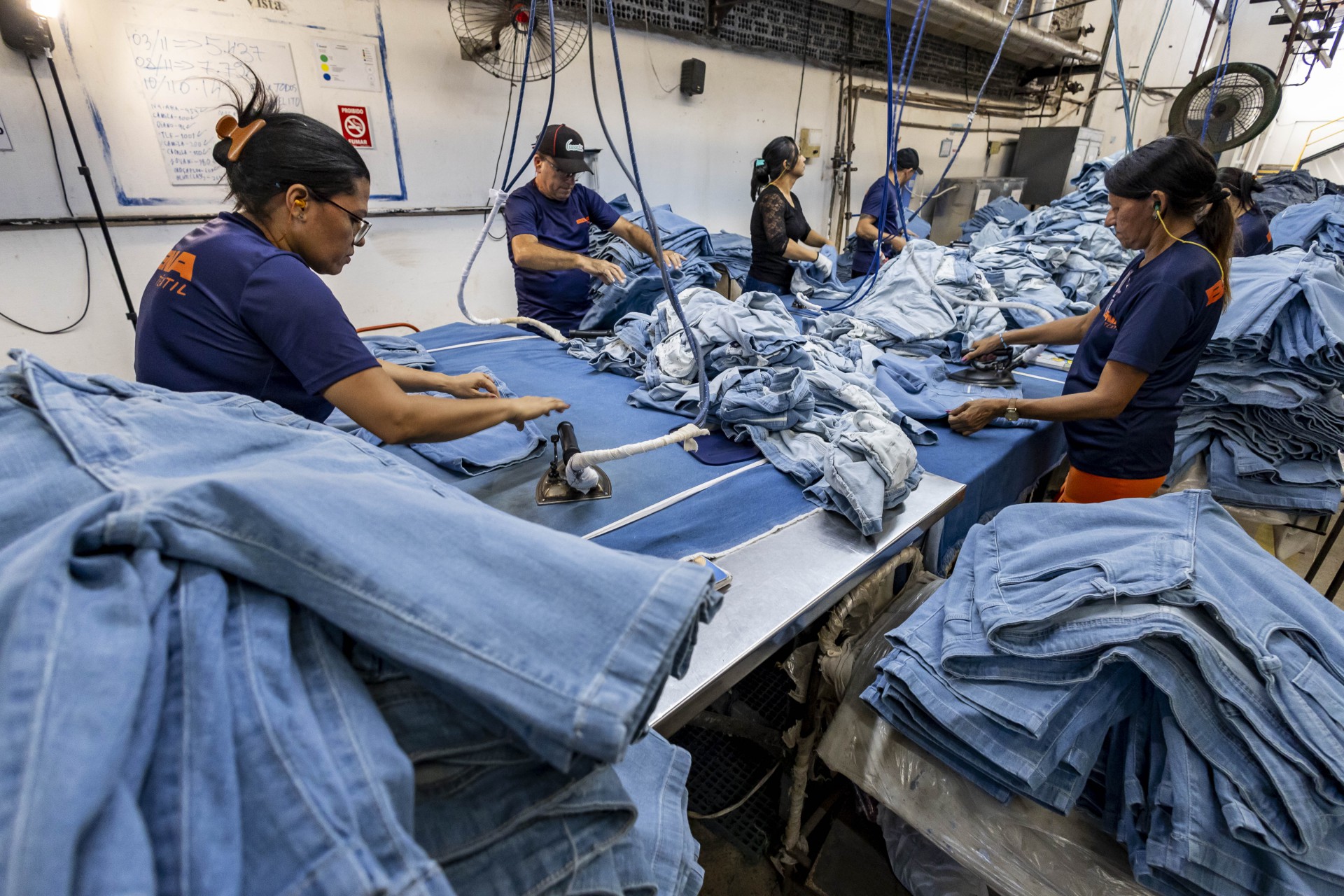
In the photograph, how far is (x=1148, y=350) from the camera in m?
1.57

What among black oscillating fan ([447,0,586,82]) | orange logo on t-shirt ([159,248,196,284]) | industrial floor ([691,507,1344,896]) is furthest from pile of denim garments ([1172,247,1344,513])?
black oscillating fan ([447,0,586,82])

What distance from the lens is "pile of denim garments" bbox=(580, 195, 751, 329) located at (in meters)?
2.71

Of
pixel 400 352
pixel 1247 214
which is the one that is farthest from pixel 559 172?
pixel 1247 214

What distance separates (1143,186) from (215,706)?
220 centimetres

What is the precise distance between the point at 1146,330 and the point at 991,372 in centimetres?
58

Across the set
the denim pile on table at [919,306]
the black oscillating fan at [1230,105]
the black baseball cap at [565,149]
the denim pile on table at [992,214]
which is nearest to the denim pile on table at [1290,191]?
the black oscillating fan at [1230,105]

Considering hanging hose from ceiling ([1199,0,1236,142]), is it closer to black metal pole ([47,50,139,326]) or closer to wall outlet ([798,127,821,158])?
wall outlet ([798,127,821,158])

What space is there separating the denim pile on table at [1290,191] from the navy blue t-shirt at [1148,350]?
4.78 metres

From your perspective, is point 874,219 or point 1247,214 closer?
point 1247,214

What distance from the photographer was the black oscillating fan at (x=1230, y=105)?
4.45m

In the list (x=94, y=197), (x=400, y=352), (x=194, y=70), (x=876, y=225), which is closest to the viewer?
(x=400, y=352)

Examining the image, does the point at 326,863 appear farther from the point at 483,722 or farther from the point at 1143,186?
the point at 1143,186

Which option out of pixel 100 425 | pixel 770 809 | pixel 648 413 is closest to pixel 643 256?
pixel 648 413

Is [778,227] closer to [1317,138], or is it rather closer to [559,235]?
[559,235]
